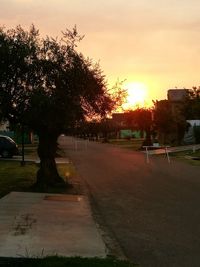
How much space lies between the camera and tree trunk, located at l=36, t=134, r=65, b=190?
1986 centimetres

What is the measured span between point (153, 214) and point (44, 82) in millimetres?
6357

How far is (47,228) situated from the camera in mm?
11133

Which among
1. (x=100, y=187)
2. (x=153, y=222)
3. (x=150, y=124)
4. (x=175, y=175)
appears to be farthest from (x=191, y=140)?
(x=153, y=222)

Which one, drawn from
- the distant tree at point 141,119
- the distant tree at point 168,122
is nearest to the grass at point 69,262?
the distant tree at point 141,119

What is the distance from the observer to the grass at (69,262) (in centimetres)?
798

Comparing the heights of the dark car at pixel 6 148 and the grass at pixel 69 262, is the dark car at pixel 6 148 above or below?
above

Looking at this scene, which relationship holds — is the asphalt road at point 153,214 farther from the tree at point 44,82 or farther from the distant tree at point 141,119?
the distant tree at point 141,119

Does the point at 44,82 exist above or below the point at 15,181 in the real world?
above

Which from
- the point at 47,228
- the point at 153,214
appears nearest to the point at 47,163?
the point at 153,214

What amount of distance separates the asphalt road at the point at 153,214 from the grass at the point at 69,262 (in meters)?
0.49

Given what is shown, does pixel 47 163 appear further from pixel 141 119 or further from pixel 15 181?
pixel 141 119

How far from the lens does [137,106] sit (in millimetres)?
65125

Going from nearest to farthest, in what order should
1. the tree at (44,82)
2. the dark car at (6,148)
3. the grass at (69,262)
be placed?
the grass at (69,262) → the tree at (44,82) → the dark car at (6,148)

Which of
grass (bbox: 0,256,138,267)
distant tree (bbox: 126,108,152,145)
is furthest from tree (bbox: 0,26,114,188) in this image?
distant tree (bbox: 126,108,152,145)
